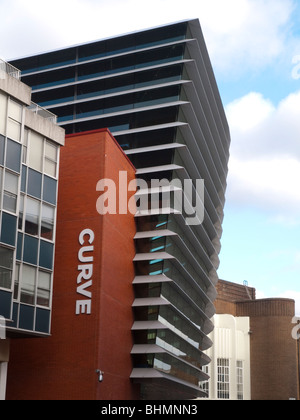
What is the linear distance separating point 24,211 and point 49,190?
284cm

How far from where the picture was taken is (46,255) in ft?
114

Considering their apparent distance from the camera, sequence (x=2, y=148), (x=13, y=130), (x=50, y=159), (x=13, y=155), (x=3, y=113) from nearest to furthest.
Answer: (x=2, y=148) < (x=3, y=113) < (x=13, y=155) < (x=13, y=130) < (x=50, y=159)

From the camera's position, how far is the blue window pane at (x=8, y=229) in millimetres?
30875

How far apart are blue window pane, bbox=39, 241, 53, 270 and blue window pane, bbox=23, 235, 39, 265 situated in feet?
1.80

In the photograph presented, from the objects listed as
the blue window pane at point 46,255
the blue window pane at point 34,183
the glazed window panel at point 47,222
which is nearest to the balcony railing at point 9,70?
the blue window pane at point 34,183

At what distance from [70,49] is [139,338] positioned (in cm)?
2680

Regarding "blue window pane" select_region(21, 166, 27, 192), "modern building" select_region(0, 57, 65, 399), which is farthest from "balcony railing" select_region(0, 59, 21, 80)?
"blue window pane" select_region(21, 166, 27, 192)

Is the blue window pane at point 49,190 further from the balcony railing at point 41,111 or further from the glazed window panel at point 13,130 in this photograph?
the balcony railing at point 41,111

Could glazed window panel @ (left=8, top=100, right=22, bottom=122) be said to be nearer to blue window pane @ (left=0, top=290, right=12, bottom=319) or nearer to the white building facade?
blue window pane @ (left=0, top=290, right=12, bottom=319)

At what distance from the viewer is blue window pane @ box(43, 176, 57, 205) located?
35.4 meters

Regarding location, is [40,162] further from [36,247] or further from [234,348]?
[234,348]

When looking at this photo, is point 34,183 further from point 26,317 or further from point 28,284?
point 26,317

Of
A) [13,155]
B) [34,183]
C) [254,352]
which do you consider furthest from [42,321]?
[254,352]

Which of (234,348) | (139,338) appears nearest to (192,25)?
(139,338)
